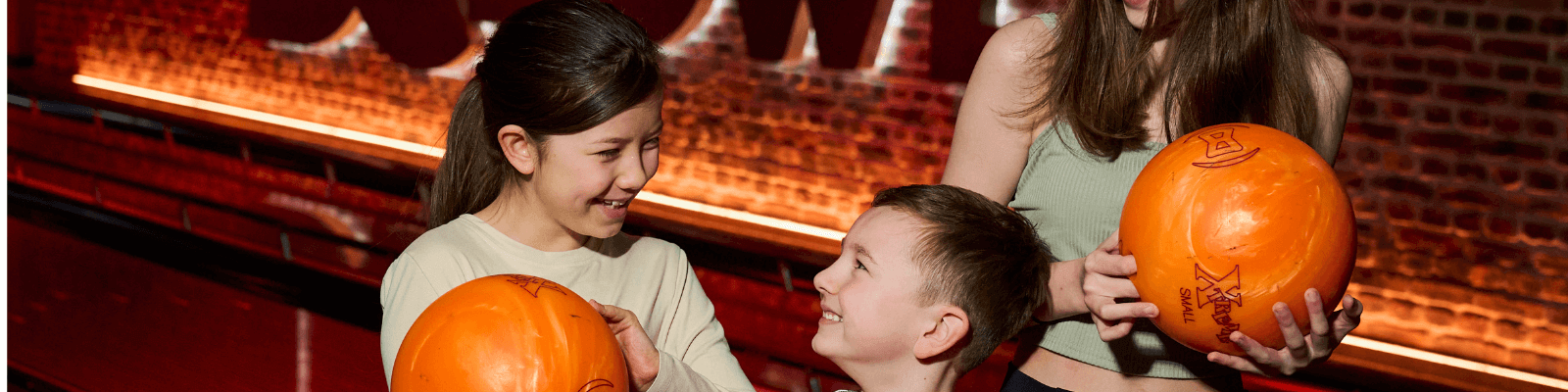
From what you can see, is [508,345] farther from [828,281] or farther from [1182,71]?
[1182,71]

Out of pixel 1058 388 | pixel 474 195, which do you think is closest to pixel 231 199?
pixel 474 195

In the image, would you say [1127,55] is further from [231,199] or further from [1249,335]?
[231,199]

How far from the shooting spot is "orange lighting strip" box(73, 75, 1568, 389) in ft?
9.52

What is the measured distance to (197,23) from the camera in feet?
21.2

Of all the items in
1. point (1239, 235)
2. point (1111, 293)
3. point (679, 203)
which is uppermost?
point (1239, 235)

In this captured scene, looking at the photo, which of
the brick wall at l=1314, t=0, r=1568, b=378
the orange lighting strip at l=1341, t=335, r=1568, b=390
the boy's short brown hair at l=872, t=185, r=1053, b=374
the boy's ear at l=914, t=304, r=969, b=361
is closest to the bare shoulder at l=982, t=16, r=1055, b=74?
the boy's short brown hair at l=872, t=185, r=1053, b=374

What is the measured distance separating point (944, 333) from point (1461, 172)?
7.68 ft

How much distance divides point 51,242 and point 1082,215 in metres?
4.91

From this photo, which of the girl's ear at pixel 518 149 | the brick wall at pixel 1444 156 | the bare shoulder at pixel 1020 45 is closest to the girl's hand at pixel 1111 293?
the bare shoulder at pixel 1020 45

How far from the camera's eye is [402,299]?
1214 mm

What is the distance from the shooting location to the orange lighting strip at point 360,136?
14.1ft

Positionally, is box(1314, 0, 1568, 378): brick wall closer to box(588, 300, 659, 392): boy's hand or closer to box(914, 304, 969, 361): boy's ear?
box(914, 304, 969, 361): boy's ear

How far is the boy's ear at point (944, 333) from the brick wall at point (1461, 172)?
2.28 m

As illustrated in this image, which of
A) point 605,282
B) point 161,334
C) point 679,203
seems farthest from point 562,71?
point 679,203
